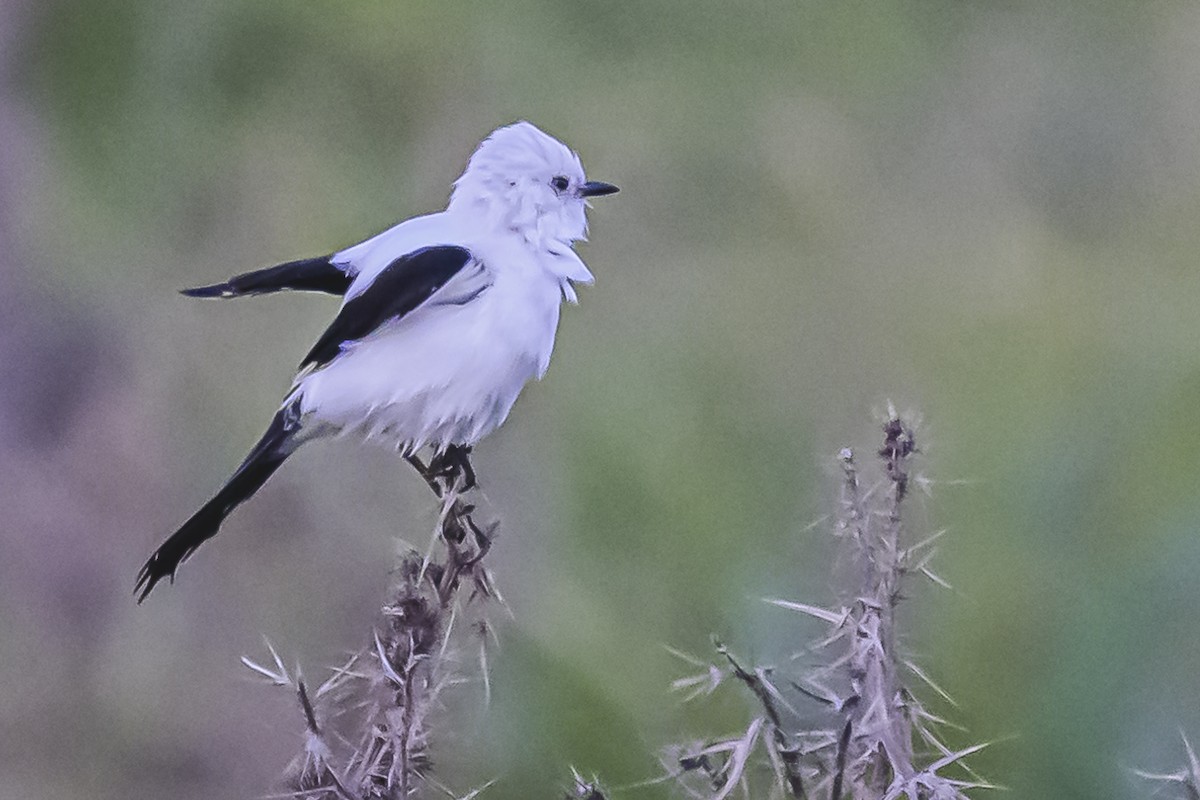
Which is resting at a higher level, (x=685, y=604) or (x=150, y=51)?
(x=150, y=51)

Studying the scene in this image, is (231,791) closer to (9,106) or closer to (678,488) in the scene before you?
(678,488)

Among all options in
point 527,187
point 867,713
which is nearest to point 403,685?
point 867,713

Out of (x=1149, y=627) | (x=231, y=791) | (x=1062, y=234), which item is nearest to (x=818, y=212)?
(x=1062, y=234)

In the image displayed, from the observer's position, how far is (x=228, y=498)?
1.23 m

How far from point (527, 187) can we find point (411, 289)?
0.16m

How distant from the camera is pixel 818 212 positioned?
4.48 feet

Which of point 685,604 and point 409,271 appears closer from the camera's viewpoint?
point 409,271

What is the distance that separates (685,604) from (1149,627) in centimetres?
45

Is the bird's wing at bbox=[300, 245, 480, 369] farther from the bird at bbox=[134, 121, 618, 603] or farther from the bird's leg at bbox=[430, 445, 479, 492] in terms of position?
the bird's leg at bbox=[430, 445, 479, 492]

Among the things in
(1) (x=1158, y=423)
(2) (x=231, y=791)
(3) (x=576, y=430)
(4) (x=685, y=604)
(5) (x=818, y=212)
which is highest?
(5) (x=818, y=212)

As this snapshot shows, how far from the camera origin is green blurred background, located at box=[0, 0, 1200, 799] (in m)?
1.27

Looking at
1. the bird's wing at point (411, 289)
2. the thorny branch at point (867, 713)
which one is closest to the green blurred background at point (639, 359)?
the bird's wing at point (411, 289)

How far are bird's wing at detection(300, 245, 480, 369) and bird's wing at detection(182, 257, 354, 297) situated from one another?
0.29 feet

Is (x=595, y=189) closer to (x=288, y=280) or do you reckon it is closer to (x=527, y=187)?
(x=527, y=187)
